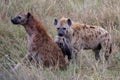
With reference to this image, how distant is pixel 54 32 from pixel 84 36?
103cm

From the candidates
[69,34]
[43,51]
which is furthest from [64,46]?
[43,51]

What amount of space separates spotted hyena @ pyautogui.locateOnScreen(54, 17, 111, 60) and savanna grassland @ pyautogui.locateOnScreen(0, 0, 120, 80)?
13cm

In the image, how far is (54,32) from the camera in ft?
28.0

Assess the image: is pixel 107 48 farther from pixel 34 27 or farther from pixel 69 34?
pixel 34 27

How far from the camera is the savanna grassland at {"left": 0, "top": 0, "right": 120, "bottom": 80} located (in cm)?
632

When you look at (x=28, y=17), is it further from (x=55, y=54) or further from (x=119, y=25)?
(x=119, y=25)

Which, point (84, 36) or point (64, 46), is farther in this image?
point (84, 36)

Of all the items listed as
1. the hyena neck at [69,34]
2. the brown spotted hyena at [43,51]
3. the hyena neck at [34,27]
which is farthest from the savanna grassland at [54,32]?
the hyena neck at [34,27]

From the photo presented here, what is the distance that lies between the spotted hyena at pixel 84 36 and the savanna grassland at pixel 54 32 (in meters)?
0.13

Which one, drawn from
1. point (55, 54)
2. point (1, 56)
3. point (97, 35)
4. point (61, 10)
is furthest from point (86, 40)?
point (61, 10)

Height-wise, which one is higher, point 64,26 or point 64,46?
point 64,26

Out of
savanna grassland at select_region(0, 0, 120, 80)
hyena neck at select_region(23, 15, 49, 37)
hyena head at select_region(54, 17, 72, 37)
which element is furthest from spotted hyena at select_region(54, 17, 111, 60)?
hyena neck at select_region(23, 15, 49, 37)

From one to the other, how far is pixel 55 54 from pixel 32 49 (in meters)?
0.34

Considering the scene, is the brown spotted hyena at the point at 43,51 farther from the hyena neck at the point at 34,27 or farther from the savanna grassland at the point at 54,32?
the savanna grassland at the point at 54,32
